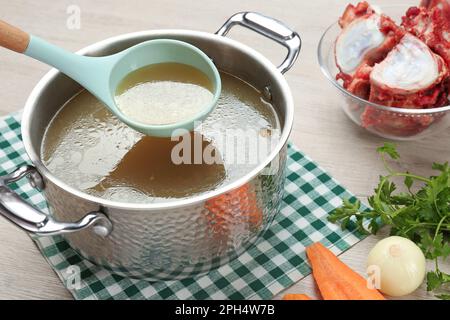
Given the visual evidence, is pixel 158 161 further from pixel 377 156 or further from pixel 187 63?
pixel 377 156

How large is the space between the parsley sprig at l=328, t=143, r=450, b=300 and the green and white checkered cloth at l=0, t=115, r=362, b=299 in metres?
0.04

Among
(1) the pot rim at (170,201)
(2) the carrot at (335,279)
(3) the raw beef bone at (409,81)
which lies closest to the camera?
(1) the pot rim at (170,201)

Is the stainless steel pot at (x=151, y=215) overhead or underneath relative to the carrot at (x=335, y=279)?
overhead

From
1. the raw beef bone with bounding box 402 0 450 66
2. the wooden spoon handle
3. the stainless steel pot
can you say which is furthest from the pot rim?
the raw beef bone with bounding box 402 0 450 66

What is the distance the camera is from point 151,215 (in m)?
1.08

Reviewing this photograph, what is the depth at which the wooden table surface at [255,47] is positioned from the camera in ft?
4.24

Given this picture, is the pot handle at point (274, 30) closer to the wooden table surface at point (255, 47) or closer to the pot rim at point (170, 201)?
the pot rim at point (170, 201)

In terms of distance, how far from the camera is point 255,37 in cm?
184

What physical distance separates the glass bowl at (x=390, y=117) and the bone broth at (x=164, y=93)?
1.07ft

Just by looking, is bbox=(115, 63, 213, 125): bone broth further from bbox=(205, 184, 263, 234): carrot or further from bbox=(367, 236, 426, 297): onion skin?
bbox=(367, 236, 426, 297): onion skin

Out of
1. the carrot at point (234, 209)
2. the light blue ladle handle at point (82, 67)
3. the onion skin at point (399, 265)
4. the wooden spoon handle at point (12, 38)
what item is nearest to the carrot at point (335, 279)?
the onion skin at point (399, 265)

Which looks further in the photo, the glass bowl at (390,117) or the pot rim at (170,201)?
the glass bowl at (390,117)
